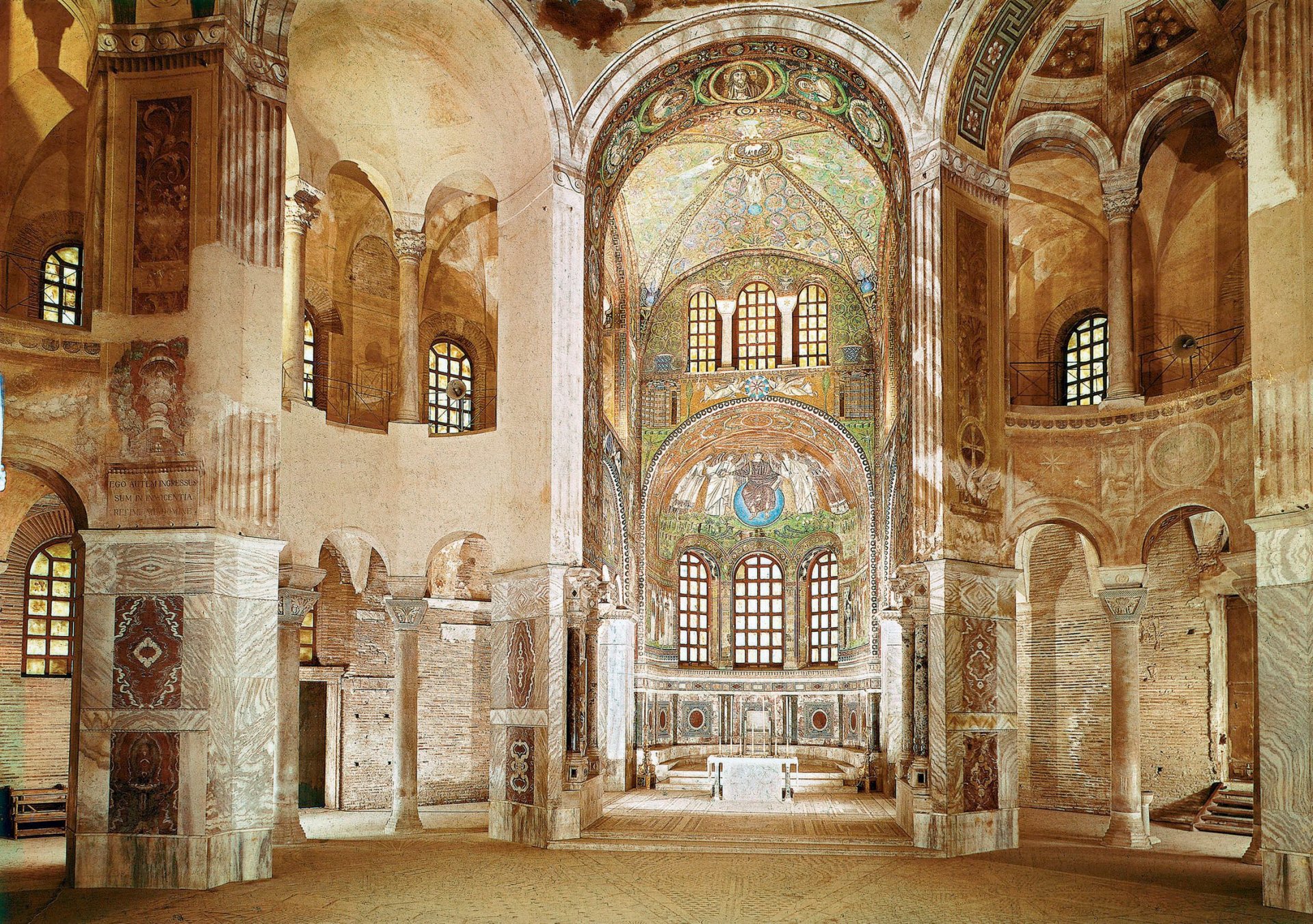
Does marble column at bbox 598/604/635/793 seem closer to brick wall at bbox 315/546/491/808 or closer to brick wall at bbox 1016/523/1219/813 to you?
brick wall at bbox 315/546/491/808

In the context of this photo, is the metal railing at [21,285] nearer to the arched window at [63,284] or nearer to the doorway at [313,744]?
the arched window at [63,284]

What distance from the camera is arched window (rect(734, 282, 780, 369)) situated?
1173 inches

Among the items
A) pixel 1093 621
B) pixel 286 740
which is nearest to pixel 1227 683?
pixel 1093 621

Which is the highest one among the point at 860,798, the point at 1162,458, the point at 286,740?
the point at 1162,458

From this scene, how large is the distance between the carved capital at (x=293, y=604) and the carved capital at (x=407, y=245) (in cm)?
563

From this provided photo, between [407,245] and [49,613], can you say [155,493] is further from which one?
[407,245]

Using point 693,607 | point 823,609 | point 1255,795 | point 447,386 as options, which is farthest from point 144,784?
point 823,609

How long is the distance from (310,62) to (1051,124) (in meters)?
11.3

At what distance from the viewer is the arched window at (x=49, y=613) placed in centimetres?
1859

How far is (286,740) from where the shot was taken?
1703 centimetres

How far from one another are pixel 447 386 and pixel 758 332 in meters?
10.7

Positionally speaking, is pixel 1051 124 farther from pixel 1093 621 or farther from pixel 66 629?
pixel 66 629

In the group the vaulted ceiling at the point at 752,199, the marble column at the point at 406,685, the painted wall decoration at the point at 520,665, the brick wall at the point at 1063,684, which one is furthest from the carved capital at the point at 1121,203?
the marble column at the point at 406,685

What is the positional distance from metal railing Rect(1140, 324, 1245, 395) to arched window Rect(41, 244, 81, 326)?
623 inches
